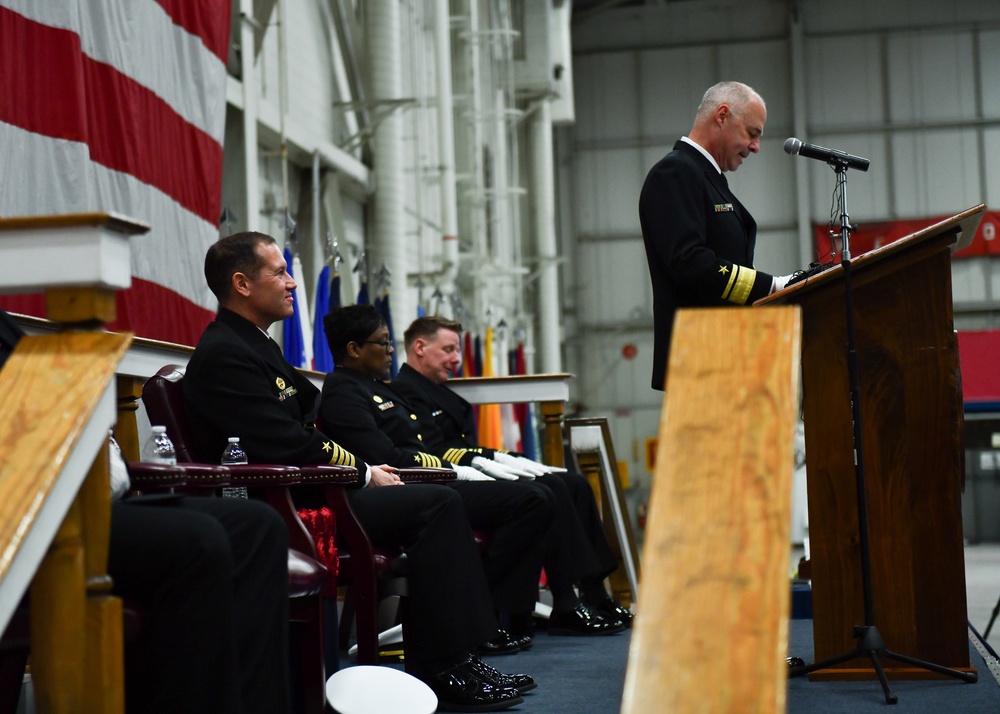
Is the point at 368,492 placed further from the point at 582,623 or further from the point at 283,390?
the point at 582,623

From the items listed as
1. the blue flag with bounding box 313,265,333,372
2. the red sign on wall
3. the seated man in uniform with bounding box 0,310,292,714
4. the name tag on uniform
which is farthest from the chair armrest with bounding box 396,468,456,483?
the red sign on wall

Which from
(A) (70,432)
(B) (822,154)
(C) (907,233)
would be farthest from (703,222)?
(C) (907,233)

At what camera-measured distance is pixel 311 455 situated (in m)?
2.89

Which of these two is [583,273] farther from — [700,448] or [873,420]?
[700,448]

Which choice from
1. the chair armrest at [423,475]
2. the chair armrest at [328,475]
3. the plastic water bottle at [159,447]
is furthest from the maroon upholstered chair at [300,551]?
the chair armrest at [423,475]

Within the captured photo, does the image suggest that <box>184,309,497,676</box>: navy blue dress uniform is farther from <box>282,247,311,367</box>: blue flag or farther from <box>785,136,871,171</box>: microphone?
<box>282,247,311,367</box>: blue flag

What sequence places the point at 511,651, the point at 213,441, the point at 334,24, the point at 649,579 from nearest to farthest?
the point at 649,579 → the point at 213,441 → the point at 511,651 → the point at 334,24

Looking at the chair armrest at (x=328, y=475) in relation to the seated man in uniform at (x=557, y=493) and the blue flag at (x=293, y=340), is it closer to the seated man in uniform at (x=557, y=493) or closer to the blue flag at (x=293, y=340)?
the seated man in uniform at (x=557, y=493)

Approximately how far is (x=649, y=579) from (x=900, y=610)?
1.83 m

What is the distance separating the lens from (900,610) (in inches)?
112

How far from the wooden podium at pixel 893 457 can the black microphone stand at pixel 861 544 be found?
0.07 m

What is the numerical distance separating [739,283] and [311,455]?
108 cm

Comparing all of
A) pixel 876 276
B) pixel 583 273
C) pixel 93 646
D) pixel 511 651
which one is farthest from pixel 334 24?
pixel 583 273

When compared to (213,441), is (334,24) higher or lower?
higher
